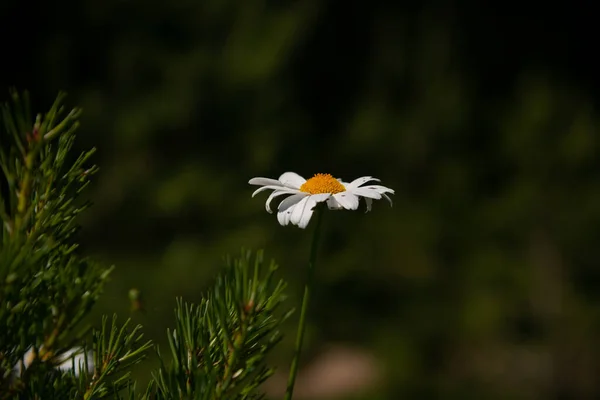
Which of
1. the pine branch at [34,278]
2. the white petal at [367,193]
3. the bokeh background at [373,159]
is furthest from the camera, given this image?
the bokeh background at [373,159]

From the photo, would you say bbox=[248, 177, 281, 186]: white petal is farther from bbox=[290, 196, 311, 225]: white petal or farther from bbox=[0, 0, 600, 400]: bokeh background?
bbox=[0, 0, 600, 400]: bokeh background

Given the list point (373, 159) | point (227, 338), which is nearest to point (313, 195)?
point (227, 338)

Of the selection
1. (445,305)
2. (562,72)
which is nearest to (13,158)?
(445,305)

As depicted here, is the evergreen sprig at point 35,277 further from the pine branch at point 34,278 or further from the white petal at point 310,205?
the white petal at point 310,205

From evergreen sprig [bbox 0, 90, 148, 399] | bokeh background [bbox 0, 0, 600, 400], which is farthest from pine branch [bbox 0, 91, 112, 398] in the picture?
bokeh background [bbox 0, 0, 600, 400]

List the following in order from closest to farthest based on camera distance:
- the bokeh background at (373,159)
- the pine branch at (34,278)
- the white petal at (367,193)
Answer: the pine branch at (34,278), the white petal at (367,193), the bokeh background at (373,159)

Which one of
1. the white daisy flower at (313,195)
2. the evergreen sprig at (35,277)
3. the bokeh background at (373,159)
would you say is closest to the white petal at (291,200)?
the white daisy flower at (313,195)
